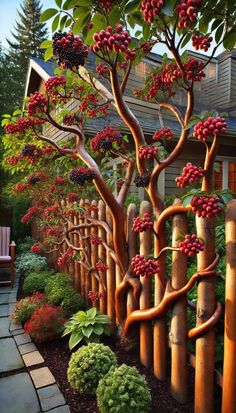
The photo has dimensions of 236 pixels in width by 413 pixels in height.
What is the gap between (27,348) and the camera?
8.73 feet

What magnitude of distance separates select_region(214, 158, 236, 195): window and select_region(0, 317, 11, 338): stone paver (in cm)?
589

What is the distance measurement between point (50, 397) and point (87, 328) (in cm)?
66

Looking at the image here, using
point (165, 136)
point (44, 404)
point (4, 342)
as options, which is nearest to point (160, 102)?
point (165, 136)

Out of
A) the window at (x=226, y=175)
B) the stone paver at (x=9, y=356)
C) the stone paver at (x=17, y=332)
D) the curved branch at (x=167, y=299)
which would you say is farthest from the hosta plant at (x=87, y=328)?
the window at (x=226, y=175)

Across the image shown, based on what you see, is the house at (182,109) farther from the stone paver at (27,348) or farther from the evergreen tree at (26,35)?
the evergreen tree at (26,35)

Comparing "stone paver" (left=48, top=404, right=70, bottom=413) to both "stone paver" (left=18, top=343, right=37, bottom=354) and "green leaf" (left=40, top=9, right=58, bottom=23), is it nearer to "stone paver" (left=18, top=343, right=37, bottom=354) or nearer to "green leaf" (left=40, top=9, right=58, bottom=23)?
"stone paver" (left=18, top=343, right=37, bottom=354)

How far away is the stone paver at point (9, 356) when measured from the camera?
93.5 inches

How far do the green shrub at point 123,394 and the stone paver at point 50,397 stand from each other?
34 centimetres

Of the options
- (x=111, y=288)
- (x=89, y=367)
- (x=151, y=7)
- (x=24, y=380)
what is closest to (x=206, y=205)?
(x=151, y=7)

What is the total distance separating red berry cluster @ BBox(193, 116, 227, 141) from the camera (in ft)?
4.10

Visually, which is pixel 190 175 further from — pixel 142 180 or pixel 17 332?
pixel 17 332

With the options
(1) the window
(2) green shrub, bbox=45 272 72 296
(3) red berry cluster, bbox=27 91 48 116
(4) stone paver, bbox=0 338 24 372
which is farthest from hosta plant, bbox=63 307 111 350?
(1) the window

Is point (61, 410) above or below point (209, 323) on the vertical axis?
below

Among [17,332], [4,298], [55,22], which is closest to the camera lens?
[55,22]
